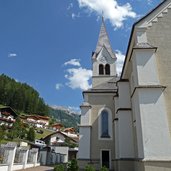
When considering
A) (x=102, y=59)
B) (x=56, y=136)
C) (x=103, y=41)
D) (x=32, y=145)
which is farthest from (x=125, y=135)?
(x=56, y=136)

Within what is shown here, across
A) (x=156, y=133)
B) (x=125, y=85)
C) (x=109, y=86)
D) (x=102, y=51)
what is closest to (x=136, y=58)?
(x=156, y=133)

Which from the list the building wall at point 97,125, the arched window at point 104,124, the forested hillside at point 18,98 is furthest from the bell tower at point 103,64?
the forested hillside at point 18,98

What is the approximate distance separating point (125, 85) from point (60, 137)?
186ft

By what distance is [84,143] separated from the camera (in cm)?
2117

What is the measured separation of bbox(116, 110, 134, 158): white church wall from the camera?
51.3ft

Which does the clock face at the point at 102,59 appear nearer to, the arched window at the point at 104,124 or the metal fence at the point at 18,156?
the arched window at the point at 104,124

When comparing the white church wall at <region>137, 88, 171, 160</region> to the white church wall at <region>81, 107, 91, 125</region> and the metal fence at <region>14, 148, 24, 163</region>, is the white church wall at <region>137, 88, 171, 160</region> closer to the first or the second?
the white church wall at <region>81, 107, 91, 125</region>

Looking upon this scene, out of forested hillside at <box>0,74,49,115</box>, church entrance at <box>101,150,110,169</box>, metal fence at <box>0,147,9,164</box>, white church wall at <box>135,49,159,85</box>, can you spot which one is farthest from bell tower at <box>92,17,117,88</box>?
forested hillside at <box>0,74,49,115</box>

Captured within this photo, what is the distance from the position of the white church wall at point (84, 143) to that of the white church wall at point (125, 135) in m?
5.95

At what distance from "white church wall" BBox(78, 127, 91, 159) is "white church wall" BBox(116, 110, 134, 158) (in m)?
5.95

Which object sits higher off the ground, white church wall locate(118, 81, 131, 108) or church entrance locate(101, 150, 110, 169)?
white church wall locate(118, 81, 131, 108)

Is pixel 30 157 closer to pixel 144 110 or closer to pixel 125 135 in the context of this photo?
pixel 125 135

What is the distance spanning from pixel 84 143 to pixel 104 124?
3221 mm

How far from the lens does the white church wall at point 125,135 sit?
51.3ft
